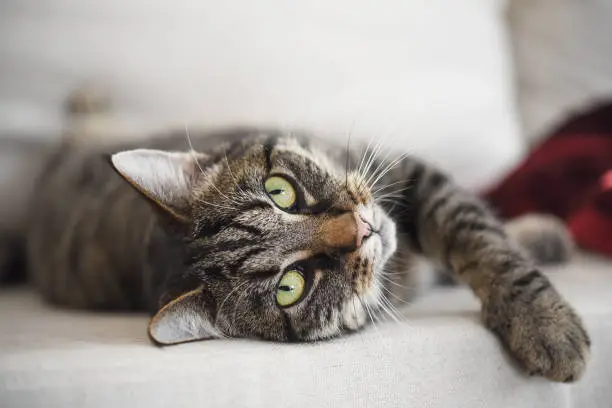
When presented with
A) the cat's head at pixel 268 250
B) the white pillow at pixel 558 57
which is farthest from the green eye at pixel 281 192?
the white pillow at pixel 558 57

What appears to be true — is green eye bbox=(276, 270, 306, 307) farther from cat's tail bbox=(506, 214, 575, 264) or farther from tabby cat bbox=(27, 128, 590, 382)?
cat's tail bbox=(506, 214, 575, 264)

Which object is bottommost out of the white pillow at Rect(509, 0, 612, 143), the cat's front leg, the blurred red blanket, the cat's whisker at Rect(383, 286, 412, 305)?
the cat's whisker at Rect(383, 286, 412, 305)

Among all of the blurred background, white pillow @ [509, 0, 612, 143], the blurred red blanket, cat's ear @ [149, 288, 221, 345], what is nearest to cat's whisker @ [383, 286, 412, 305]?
cat's ear @ [149, 288, 221, 345]

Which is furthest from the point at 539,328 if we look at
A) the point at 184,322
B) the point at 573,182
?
the point at 573,182

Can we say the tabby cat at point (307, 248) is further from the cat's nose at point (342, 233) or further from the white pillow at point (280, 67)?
the white pillow at point (280, 67)

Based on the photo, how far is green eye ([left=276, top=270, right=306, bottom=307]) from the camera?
2.79 feet

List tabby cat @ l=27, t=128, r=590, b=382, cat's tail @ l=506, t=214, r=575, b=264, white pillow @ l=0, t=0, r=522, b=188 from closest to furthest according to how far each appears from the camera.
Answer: tabby cat @ l=27, t=128, r=590, b=382 → cat's tail @ l=506, t=214, r=575, b=264 → white pillow @ l=0, t=0, r=522, b=188

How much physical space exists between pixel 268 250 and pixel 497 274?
364mm

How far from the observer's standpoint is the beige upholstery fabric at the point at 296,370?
0.69 m

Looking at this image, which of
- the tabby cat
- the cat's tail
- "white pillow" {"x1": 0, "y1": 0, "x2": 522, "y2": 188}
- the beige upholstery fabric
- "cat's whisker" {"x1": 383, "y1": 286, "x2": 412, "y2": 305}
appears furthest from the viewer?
"white pillow" {"x1": 0, "y1": 0, "x2": 522, "y2": 188}

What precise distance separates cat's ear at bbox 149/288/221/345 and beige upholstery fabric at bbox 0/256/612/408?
25 millimetres

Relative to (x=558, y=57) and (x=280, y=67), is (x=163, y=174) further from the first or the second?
(x=558, y=57)

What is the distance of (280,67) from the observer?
1464mm

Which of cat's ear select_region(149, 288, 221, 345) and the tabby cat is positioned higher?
the tabby cat
